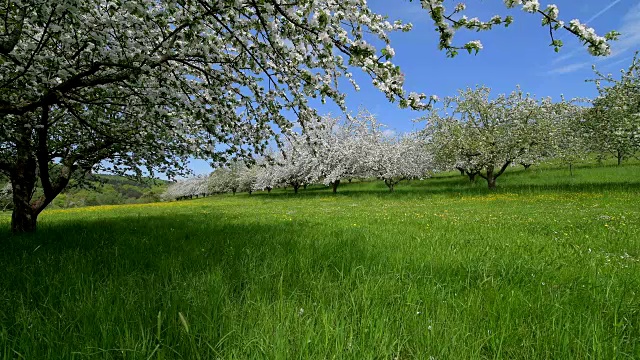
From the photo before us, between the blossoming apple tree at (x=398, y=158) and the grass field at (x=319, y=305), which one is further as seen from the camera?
the blossoming apple tree at (x=398, y=158)

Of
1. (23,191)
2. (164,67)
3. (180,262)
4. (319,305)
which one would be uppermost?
Answer: (164,67)

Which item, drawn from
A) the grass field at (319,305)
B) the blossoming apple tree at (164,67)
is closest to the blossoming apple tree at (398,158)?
the blossoming apple tree at (164,67)

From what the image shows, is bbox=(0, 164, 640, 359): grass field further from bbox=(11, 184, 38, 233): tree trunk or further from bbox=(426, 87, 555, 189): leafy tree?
bbox=(426, 87, 555, 189): leafy tree

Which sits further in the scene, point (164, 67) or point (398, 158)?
point (398, 158)

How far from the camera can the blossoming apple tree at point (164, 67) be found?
3.62 m

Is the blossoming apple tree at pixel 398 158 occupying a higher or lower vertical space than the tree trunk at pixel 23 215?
higher

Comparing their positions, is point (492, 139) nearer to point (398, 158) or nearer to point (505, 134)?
point (505, 134)

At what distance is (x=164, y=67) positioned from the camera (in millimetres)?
6031

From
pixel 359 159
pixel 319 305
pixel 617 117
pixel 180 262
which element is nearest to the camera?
pixel 319 305

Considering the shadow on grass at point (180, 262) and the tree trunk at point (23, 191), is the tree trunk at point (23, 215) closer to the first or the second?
the tree trunk at point (23, 191)

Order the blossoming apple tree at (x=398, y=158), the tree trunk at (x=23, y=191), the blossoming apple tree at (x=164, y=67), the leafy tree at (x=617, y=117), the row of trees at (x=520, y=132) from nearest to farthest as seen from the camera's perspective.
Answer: the blossoming apple tree at (x=164, y=67) < the tree trunk at (x=23, y=191) < the leafy tree at (x=617, y=117) < the row of trees at (x=520, y=132) < the blossoming apple tree at (x=398, y=158)

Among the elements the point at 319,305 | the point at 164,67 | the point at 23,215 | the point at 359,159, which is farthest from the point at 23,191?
the point at 359,159

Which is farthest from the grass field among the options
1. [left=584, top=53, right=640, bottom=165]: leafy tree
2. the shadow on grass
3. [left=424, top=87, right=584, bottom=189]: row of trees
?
[left=424, top=87, right=584, bottom=189]: row of trees

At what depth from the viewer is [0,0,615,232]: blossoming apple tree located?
11.9 ft
